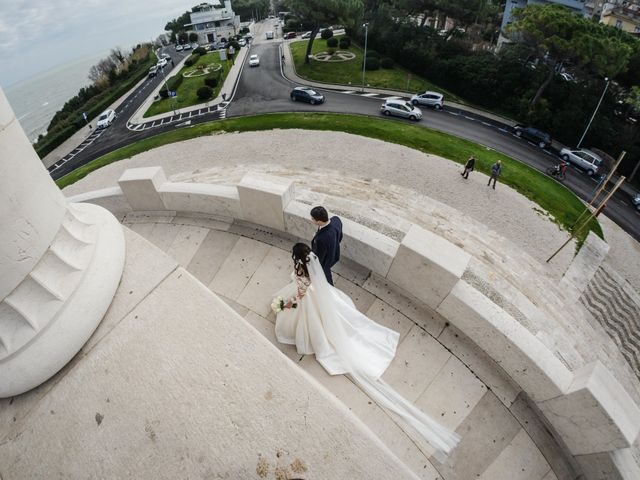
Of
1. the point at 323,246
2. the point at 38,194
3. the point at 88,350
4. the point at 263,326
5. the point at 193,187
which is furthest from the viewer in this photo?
the point at 193,187

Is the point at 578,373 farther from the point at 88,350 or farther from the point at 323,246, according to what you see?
the point at 88,350

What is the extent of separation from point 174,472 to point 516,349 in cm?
453

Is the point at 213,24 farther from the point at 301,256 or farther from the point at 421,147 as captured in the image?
the point at 301,256

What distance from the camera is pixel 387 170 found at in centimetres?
1603

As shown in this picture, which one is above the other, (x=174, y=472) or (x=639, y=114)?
(x=174, y=472)

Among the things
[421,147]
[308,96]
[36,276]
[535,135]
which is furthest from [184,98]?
[36,276]

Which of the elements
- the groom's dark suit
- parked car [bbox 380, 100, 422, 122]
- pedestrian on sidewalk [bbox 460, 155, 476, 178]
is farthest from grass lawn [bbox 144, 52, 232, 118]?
the groom's dark suit

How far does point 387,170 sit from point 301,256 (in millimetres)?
12909

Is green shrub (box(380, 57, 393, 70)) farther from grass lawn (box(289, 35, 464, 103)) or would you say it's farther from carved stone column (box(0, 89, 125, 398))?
carved stone column (box(0, 89, 125, 398))

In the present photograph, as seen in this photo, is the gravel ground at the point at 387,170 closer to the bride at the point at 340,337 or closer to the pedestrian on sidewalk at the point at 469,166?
the pedestrian on sidewalk at the point at 469,166

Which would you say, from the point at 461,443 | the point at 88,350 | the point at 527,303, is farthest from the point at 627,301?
the point at 88,350

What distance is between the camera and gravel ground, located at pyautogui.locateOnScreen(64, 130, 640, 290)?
536 inches

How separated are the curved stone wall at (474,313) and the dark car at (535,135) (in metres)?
26.4

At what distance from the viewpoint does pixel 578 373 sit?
439 cm
